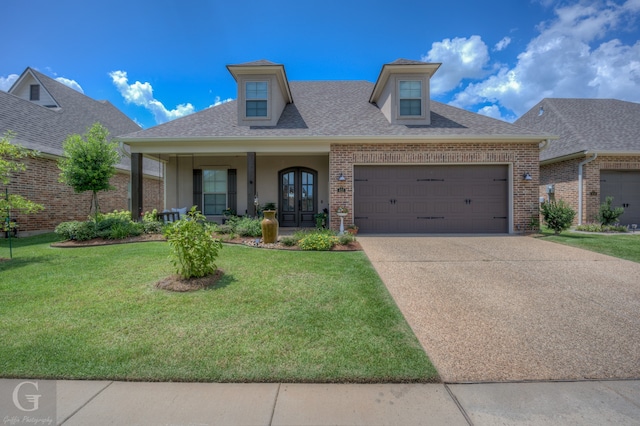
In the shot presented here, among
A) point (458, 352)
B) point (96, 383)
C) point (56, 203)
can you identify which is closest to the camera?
point (96, 383)

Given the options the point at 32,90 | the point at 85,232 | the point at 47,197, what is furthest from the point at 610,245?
the point at 32,90

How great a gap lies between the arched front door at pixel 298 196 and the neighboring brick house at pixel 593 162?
1085 centimetres

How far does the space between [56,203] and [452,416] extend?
14264mm

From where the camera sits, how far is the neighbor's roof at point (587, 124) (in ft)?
39.0

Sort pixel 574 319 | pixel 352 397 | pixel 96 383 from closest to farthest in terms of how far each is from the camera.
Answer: pixel 352 397 < pixel 96 383 < pixel 574 319

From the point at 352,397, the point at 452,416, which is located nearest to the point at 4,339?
the point at 352,397

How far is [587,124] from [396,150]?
10.7 meters

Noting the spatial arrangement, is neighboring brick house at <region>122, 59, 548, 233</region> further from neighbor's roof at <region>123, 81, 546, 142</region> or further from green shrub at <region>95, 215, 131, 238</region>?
green shrub at <region>95, 215, 131, 238</region>

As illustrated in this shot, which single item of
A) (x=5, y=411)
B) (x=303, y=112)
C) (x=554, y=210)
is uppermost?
(x=303, y=112)

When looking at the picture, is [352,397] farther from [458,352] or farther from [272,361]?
[458,352]

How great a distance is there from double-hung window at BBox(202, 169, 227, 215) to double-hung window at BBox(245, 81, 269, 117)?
2.89 meters

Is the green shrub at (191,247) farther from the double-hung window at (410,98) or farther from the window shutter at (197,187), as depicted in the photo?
the double-hung window at (410,98)

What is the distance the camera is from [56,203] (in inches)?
430

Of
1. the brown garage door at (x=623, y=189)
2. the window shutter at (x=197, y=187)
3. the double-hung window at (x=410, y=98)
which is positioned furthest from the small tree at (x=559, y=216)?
the window shutter at (x=197, y=187)
